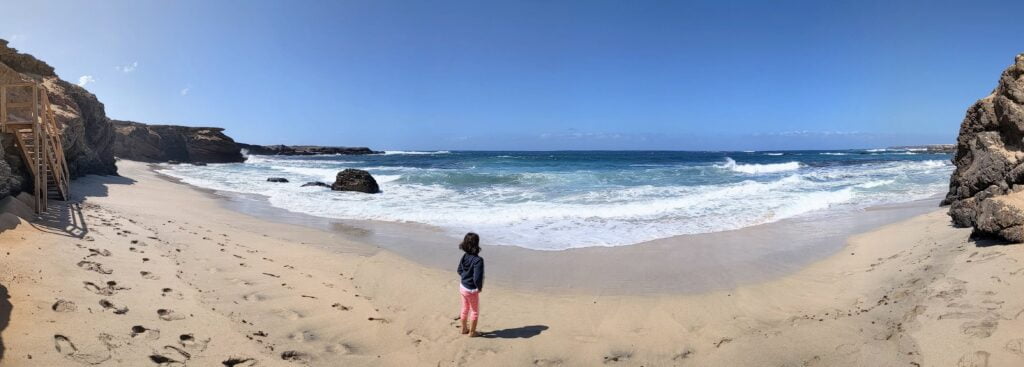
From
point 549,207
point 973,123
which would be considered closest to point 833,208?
point 973,123

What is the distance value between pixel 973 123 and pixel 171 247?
14.6m

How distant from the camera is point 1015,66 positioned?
768cm

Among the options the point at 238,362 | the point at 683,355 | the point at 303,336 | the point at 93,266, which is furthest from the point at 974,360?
the point at 93,266

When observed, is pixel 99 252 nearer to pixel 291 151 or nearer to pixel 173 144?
pixel 173 144

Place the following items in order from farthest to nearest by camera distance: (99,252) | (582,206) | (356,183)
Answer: (356,183) → (582,206) → (99,252)

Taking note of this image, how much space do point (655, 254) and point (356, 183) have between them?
14086mm

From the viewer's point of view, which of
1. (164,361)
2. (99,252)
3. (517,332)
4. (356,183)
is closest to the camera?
(164,361)

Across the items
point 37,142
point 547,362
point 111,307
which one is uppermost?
point 37,142

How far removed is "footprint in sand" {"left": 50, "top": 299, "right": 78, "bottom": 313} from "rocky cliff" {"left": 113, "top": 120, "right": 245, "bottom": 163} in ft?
152

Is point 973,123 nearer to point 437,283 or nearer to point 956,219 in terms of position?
point 956,219

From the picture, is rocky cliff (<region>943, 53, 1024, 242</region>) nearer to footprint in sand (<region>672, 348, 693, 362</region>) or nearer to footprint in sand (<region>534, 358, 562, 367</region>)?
footprint in sand (<region>672, 348, 693, 362</region>)

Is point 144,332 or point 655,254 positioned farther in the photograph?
point 655,254

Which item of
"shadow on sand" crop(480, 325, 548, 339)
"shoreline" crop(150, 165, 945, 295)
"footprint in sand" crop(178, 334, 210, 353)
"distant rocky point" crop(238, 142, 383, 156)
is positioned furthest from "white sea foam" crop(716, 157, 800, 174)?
"distant rocky point" crop(238, 142, 383, 156)

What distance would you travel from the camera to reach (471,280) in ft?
16.0
